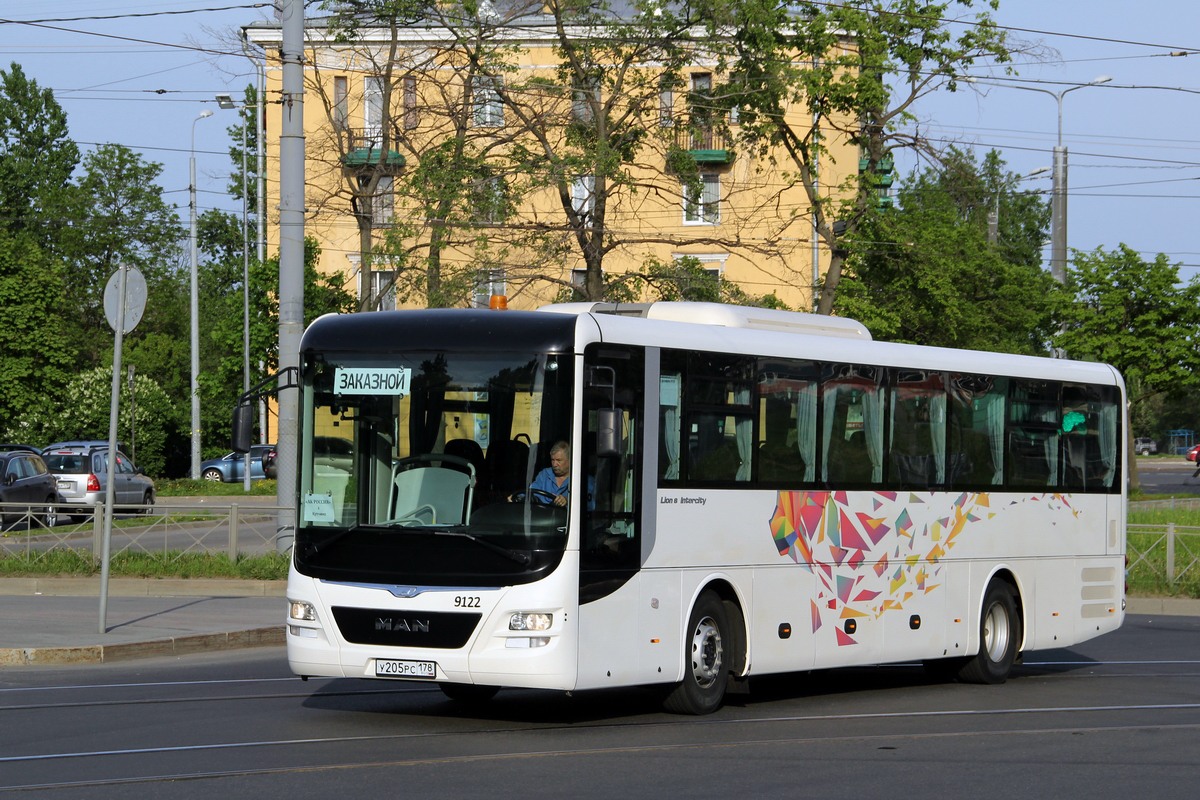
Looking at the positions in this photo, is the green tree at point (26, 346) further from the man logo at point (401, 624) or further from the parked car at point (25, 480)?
the man logo at point (401, 624)

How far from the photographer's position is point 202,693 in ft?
41.5

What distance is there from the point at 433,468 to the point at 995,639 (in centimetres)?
663

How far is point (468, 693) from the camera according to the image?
12570 millimetres

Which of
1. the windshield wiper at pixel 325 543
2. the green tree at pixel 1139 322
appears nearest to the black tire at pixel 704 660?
the windshield wiper at pixel 325 543

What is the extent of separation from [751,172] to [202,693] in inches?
1106

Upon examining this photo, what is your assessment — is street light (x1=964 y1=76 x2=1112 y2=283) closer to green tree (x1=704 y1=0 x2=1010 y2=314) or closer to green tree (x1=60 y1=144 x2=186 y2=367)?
green tree (x1=704 y1=0 x2=1010 y2=314)

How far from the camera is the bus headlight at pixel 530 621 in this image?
34.9 ft

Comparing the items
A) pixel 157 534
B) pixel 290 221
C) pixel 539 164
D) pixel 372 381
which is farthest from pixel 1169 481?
pixel 372 381

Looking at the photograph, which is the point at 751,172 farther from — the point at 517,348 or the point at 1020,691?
the point at 517,348

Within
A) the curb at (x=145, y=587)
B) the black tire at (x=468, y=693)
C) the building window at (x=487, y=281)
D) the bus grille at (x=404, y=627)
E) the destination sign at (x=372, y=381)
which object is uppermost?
the building window at (x=487, y=281)

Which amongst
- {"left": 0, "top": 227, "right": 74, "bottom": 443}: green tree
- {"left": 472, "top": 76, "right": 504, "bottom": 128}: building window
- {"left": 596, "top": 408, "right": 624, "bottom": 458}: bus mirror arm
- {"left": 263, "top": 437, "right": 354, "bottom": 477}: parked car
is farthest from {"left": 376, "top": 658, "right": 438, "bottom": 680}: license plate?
{"left": 0, "top": 227, "right": 74, "bottom": 443}: green tree

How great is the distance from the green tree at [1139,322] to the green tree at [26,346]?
34405 millimetres

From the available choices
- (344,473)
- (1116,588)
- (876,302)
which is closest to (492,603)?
(344,473)

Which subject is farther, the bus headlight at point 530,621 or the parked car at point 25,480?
the parked car at point 25,480
